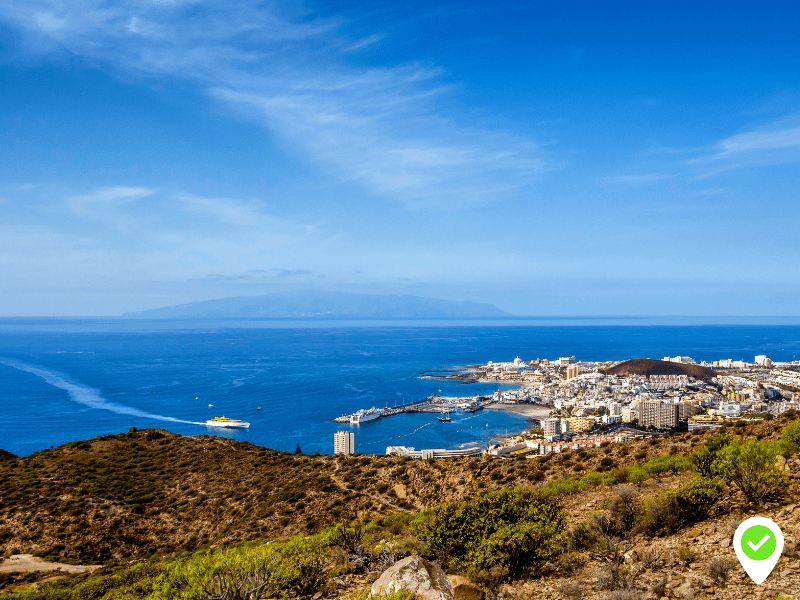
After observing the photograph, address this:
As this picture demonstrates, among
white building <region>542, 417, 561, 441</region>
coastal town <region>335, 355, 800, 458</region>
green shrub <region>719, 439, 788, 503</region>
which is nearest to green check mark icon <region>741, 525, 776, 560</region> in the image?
green shrub <region>719, 439, 788, 503</region>

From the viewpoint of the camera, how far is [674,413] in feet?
158

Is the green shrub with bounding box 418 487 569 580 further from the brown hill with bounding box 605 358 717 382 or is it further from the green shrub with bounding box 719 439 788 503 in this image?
the brown hill with bounding box 605 358 717 382

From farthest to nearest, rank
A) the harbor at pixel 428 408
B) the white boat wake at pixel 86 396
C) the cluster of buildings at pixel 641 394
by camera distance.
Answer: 1. the white boat wake at pixel 86 396
2. the harbor at pixel 428 408
3. the cluster of buildings at pixel 641 394

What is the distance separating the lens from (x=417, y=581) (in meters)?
4.41

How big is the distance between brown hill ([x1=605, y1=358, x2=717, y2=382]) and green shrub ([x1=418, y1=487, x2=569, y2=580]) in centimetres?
8956

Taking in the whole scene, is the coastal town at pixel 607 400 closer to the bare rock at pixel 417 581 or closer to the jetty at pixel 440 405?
the jetty at pixel 440 405

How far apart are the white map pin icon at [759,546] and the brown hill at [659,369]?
9032cm

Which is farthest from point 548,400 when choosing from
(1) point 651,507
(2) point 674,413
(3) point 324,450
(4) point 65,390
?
(4) point 65,390

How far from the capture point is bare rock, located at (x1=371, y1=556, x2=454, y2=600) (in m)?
4.32

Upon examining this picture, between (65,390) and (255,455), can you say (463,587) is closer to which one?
(255,455)

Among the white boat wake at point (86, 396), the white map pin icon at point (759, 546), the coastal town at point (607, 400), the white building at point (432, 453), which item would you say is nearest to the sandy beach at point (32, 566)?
the white map pin icon at point (759, 546)

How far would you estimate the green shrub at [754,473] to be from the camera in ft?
20.1

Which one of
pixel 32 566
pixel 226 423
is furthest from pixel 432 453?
pixel 32 566

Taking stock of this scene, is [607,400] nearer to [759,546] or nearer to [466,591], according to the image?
[759,546]
